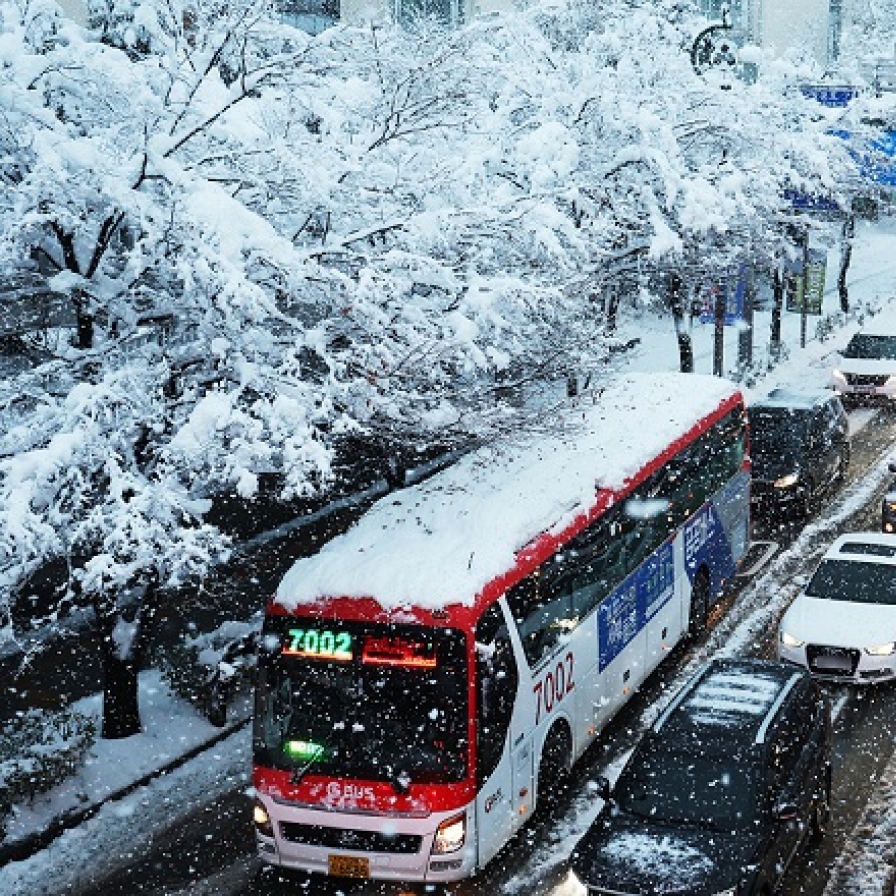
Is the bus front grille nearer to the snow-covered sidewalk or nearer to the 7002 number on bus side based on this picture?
the 7002 number on bus side

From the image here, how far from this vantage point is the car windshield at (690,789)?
10.3m

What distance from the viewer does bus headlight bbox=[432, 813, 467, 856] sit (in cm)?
1054

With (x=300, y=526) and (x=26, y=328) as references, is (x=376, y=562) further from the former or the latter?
(x=300, y=526)

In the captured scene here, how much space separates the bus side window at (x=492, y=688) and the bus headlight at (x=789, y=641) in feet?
18.1

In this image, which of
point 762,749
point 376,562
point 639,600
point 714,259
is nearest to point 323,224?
point 376,562

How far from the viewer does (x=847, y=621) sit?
1570 centimetres

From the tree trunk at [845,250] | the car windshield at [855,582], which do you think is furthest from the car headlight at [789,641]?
the tree trunk at [845,250]

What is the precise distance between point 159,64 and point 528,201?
4365mm

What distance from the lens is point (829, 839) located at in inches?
464

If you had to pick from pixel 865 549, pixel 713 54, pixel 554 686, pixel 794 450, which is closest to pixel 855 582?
pixel 865 549

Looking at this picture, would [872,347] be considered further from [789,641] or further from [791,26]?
[791,26]

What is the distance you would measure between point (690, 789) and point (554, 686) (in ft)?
6.80

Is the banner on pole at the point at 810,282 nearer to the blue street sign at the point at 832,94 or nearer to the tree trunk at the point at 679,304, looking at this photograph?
the blue street sign at the point at 832,94

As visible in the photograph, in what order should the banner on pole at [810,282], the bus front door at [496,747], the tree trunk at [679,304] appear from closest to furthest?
the bus front door at [496,747] < the tree trunk at [679,304] < the banner on pole at [810,282]
